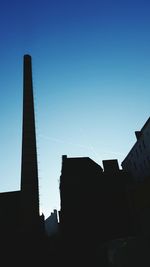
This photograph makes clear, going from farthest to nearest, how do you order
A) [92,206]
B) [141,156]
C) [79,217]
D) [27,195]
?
1. [141,156]
2. [92,206]
3. [79,217]
4. [27,195]

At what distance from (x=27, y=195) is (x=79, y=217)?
25.7 feet

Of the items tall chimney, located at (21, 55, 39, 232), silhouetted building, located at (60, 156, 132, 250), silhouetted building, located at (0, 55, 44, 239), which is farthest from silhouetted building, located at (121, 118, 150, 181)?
silhouetted building, located at (0, 55, 44, 239)

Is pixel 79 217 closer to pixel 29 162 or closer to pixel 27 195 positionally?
pixel 27 195

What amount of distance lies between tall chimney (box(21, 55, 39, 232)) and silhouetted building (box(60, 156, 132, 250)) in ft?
23.1

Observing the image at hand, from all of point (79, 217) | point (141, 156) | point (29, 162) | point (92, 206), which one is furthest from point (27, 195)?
point (141, 156)

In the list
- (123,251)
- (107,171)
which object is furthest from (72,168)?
(123,251)

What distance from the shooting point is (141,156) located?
29.9 metres

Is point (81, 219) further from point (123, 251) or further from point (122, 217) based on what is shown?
point (123, 251)

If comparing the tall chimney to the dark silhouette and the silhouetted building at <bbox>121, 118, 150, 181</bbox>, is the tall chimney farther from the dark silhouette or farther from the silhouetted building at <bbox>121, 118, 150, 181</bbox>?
the silhouetted building at <bbox>121, 118, 150, 181</bbox>

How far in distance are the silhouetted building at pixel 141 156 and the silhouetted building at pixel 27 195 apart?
15442 mm

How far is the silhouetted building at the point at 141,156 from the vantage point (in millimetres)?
27953

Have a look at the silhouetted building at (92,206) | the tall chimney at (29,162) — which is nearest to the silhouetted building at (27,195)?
the tall chimney at (29,162)

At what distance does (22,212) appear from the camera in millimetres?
14922

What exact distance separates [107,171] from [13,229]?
39.5ft
